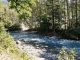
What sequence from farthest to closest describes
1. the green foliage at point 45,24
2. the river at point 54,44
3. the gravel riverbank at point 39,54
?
1. the green foliage at point 45,24
2. the river at point 54,44
3. the gravel riverbank at point 39,54

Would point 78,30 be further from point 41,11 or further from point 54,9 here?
point 41,11

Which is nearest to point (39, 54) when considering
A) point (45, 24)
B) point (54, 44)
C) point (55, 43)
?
point (54, 44)

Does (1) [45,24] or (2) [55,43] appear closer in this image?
(2) [55,43]

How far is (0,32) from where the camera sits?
1777 centimetres

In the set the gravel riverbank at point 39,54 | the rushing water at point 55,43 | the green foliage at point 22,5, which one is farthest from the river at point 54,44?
the green foliage at point 22,5

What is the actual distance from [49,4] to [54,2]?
1.15 metres

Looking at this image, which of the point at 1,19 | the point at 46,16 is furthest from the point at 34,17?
the point at 1,19

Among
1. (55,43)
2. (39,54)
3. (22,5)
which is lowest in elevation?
(55,43)

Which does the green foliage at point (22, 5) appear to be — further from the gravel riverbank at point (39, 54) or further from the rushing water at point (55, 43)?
the rushing water at point (55, 43)

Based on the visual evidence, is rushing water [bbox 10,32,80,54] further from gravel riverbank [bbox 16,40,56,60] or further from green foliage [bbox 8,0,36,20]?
green foliage [bbox 8,0,36,20]

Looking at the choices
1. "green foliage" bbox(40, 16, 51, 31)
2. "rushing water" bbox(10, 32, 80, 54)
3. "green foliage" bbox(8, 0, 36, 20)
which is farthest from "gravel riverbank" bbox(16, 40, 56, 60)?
"green foliage" bbox(40, 16, 51, 31)

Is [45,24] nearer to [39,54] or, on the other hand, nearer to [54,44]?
[54,44]

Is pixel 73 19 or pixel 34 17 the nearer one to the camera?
pixel 73 19

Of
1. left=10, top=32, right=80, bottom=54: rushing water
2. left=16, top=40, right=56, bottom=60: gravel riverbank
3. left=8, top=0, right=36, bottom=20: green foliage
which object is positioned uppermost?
left=8, top=0, right=36, bottom=20: green foliage
